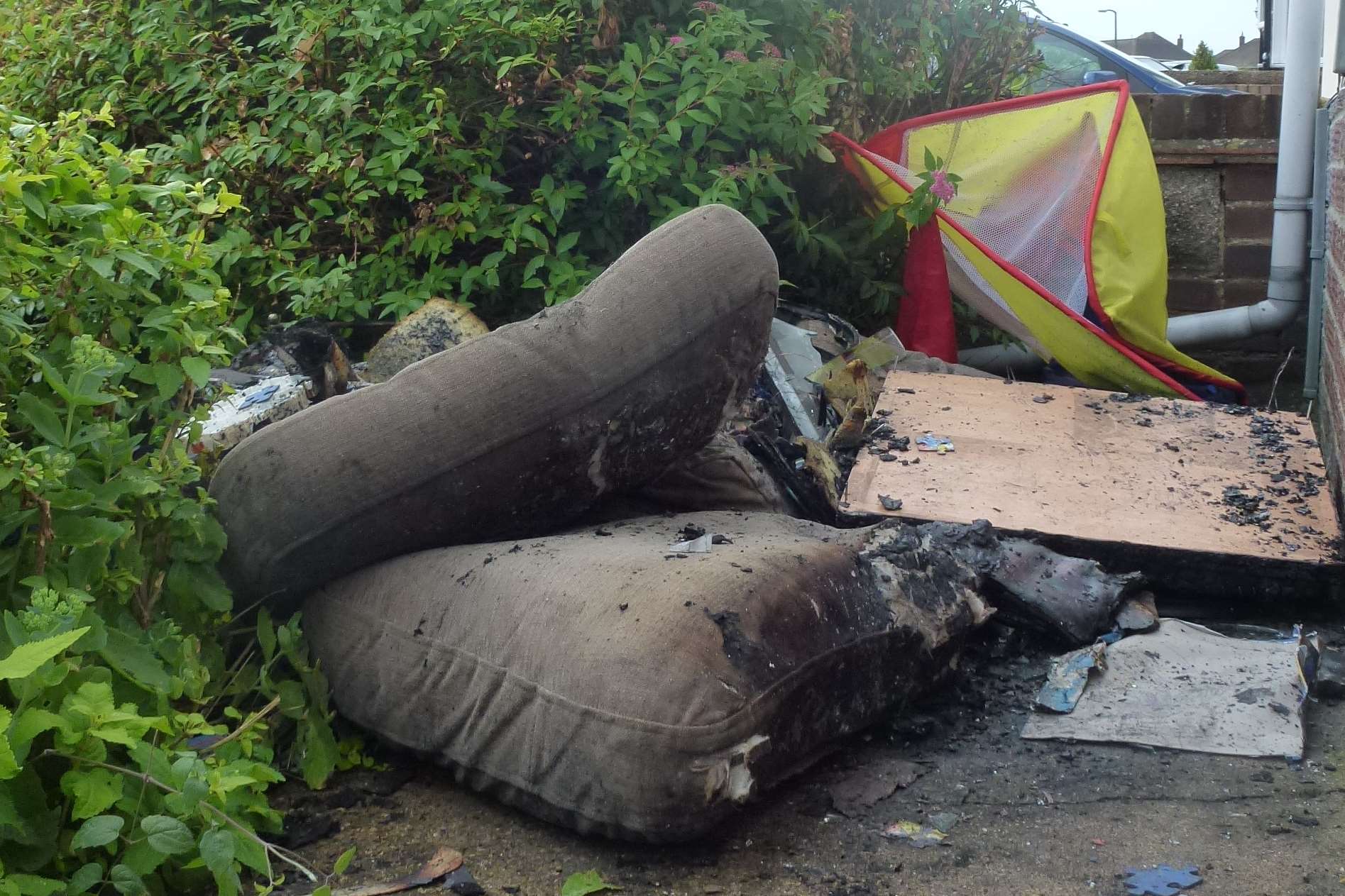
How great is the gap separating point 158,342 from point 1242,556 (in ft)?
7.48

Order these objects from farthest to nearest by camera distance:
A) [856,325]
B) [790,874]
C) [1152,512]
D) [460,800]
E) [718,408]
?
[856,325]
[1152,512]
[718,408]
[460,800]
[790,874]

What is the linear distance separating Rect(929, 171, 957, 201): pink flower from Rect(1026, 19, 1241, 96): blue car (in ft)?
14.4

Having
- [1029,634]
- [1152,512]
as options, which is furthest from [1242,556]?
[1029,634]

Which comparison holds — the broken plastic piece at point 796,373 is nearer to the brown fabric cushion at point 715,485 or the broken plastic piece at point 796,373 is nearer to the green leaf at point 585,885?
the brown fabric cushion at point 715,485

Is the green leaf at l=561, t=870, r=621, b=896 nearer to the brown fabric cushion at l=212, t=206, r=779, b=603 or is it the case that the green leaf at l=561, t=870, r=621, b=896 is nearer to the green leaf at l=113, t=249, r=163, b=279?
the brown fabric cushion at l=212, t=206, r=779, b=603

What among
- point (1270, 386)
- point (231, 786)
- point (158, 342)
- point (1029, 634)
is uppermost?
point (158, 342)

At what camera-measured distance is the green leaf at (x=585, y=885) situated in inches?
66.7

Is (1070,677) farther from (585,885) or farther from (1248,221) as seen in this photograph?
(1248,221)

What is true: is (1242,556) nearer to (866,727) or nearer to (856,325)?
(866,727)

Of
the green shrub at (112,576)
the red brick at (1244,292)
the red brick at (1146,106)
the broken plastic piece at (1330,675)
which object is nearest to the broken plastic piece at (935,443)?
the broken plastic piece at (1330,675)

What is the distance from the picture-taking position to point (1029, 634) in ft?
8.34

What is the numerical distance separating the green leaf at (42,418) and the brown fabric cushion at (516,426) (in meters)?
0.43

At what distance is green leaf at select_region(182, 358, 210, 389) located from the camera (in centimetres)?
184

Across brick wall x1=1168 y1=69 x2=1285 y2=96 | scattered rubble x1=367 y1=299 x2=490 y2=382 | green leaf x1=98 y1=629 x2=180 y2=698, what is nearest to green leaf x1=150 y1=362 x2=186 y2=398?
green leaf x1=98 y1=629 x2=180 y2=698
